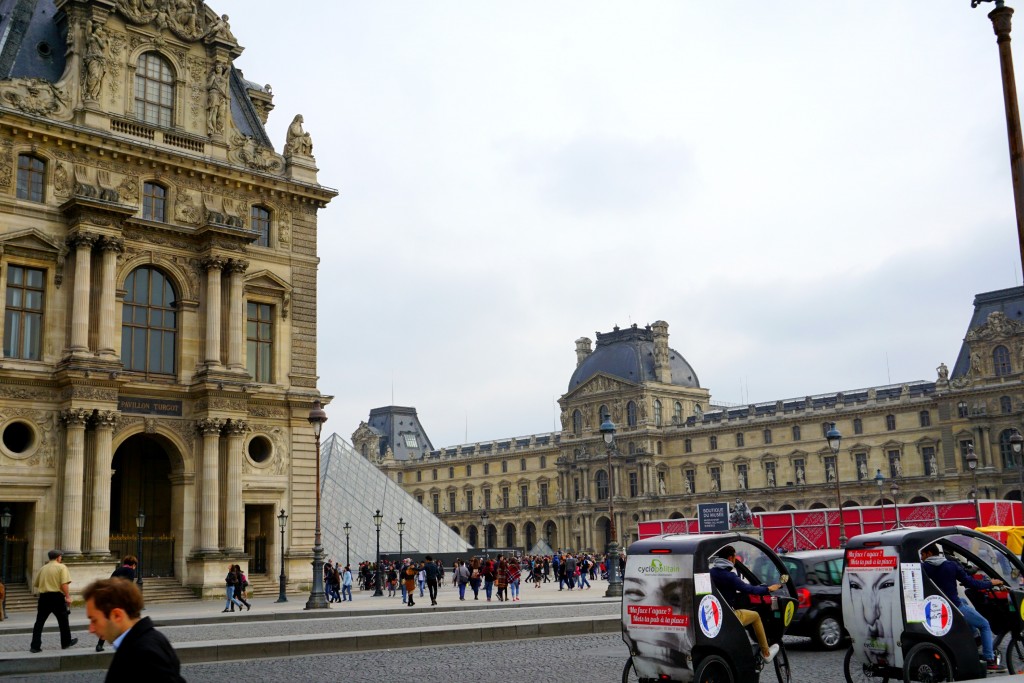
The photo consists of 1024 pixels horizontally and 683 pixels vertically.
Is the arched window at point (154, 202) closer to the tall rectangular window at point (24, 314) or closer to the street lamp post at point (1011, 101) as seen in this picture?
the tall rectangular window at point (24, 314)

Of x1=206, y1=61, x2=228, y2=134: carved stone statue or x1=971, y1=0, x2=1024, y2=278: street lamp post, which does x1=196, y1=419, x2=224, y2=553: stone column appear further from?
x1=971, y1=0, x2=1024, y2=278: street lamp post

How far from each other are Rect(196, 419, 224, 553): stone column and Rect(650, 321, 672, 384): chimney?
73806 mm

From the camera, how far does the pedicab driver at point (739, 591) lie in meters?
9.53

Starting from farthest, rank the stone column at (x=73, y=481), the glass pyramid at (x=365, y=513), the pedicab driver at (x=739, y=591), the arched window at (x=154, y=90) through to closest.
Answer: the glass pyramid at (x=365, y=513), the arched window at (x=154, y=90), the stone column at (x=73, y=481), the pedicab driver at (x=739, y=591)

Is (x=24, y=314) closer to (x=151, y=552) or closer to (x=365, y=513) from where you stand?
(x=151, y=552)

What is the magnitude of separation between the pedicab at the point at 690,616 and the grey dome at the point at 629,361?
88896mm

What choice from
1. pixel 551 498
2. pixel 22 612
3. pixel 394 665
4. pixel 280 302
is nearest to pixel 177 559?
pixel 22 612

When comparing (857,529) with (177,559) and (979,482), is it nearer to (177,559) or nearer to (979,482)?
(177,559)

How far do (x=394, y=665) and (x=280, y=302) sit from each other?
2012 cm

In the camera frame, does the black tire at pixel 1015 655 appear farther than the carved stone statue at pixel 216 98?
No

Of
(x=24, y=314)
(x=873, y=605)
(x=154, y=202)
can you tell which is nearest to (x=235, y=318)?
(x=154, y=202)

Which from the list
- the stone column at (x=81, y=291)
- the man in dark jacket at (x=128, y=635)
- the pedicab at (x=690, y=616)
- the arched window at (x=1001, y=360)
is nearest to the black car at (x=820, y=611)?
the pedicab at (x=690, y=616)

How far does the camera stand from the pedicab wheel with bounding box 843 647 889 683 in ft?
33.5

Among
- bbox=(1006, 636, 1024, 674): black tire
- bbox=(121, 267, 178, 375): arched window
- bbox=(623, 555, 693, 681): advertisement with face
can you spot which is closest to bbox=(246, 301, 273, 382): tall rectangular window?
bbox=(121, 267, 178, 375): arched window
